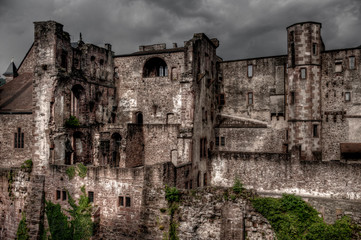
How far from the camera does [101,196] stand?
65.8 ft

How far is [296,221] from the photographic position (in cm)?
1521

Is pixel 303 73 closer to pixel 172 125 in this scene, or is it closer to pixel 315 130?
pixel 315 130

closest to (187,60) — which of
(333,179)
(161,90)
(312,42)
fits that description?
(161,90)

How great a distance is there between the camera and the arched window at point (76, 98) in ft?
86.6

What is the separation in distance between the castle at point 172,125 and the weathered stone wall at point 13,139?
8cm

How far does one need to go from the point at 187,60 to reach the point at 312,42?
36.6 feet

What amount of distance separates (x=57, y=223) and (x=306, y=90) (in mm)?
22553

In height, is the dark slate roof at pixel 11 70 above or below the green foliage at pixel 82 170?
above

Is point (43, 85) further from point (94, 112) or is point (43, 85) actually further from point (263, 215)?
point (263, 215)

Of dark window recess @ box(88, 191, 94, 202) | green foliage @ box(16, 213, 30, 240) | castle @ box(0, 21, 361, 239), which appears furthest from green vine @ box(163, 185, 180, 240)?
green foliage @ box(16, 213, 30, 240)

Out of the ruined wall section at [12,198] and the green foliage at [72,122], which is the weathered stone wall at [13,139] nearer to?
the ruined wall section at [12,198]

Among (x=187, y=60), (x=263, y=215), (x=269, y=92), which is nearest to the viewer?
(x=263, y=215)


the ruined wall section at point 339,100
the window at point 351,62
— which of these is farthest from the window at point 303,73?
the window at point 351,62

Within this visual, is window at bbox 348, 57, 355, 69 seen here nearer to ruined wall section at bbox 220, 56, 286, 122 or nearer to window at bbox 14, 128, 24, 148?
ruined wall section at bbox 220, 56, 286, 122
